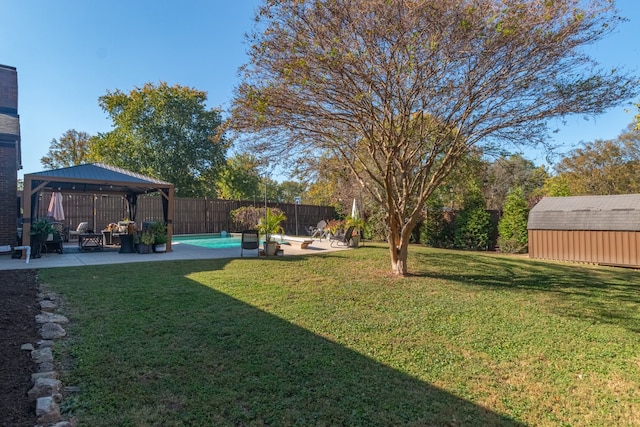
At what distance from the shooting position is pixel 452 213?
1560 centimetres

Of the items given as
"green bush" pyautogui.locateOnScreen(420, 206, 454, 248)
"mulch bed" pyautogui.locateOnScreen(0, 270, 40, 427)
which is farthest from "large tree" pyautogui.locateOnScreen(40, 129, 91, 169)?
"mulch bed" pyautogui.locateOnScreen(0, 270, 40, 427)

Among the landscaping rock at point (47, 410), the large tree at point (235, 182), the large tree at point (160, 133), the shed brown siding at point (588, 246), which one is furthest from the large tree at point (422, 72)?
the large tree at point (235, 182)

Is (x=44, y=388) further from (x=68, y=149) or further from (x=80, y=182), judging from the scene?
(x=68, y=149)

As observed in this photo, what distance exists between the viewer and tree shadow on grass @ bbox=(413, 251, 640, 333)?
539 cm

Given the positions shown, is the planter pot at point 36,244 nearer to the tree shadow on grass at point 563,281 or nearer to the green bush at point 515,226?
the tree shadow on grass at point 563,281

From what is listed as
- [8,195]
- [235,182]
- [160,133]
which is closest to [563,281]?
[8,195]

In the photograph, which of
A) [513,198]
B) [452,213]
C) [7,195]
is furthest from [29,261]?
[513,198]

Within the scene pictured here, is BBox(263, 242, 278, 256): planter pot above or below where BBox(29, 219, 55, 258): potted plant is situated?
below

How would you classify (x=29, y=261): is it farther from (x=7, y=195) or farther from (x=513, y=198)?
(x=513, y=198)

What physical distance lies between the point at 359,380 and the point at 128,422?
5.64ft

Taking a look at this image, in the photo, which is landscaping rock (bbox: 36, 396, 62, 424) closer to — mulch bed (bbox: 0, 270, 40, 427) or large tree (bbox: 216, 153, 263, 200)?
mulch bed (bbox: 0, 270, 40, 427)

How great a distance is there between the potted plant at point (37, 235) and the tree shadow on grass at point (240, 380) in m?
6.98

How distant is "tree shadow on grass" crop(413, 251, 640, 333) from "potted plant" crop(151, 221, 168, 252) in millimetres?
7875

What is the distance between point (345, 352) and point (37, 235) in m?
9.95
